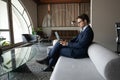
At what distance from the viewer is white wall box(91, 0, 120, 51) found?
5555 millimetres

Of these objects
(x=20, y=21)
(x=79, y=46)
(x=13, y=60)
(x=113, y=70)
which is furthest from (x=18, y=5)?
(x=113, y=70)

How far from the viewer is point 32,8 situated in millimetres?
8914

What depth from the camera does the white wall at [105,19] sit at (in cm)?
555

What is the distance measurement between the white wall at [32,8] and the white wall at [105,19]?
367 centimetres

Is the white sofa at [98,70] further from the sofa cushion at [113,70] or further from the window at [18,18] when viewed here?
the window at [18,18]

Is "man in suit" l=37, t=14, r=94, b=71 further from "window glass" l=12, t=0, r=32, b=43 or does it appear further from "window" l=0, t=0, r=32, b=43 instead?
"window glass" l=12, t=0, r=32, b=43

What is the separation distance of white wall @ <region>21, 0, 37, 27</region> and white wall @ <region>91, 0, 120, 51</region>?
145 inches

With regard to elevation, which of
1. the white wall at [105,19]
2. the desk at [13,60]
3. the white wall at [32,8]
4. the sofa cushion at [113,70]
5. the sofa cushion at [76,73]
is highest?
the white wall at [32,8]

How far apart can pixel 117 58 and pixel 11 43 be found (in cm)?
531

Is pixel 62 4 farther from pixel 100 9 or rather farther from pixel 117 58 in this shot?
pixel 117 58

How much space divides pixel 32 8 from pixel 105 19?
4612 millimetres

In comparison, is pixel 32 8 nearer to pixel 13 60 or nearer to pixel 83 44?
pixel 13 60

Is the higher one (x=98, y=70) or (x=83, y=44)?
(x=83, y=44)

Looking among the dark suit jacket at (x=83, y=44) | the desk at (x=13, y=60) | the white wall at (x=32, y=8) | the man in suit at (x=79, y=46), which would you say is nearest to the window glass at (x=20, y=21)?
the white wall at (x=32, y=8)
